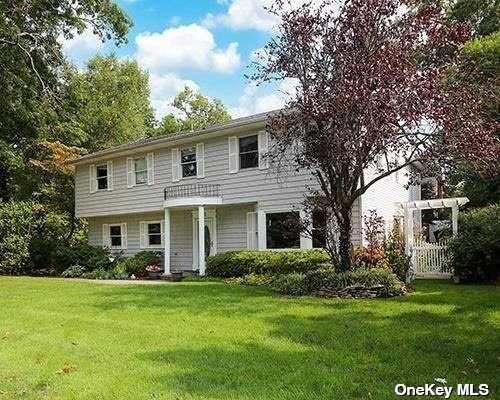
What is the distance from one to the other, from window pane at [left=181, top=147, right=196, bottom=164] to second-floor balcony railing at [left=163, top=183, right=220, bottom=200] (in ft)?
3.62

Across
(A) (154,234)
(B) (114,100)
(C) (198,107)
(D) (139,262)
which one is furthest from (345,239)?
(C) (198,107)

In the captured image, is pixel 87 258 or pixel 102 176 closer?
pixel 87 258

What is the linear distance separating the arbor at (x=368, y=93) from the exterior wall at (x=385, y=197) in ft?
12.8

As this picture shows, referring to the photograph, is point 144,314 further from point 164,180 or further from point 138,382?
point 164,180

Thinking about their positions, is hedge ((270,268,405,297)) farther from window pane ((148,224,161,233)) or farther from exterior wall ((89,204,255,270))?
window pane ((148,224,161,233))

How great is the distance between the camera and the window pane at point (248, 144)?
1767cm

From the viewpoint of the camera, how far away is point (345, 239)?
40.0 feet

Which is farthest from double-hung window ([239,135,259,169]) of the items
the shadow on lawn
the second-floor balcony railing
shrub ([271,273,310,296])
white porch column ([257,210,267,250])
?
the shadow on lawn

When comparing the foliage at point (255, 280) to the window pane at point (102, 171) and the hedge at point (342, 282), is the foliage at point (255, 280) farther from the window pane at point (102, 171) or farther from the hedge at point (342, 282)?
the window pane at point (102, 171)

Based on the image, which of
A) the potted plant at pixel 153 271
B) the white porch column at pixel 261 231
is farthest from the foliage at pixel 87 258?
the white porch column at pixel 261 231

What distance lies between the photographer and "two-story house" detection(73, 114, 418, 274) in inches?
666

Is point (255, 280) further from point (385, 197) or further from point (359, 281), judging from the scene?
point (385, 197)

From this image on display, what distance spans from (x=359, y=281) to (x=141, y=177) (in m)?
13.2

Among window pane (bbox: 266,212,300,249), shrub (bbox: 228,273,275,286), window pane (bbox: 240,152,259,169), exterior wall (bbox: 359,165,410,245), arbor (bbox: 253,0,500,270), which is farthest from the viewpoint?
window pane (bbox: 240,152,259,169)
